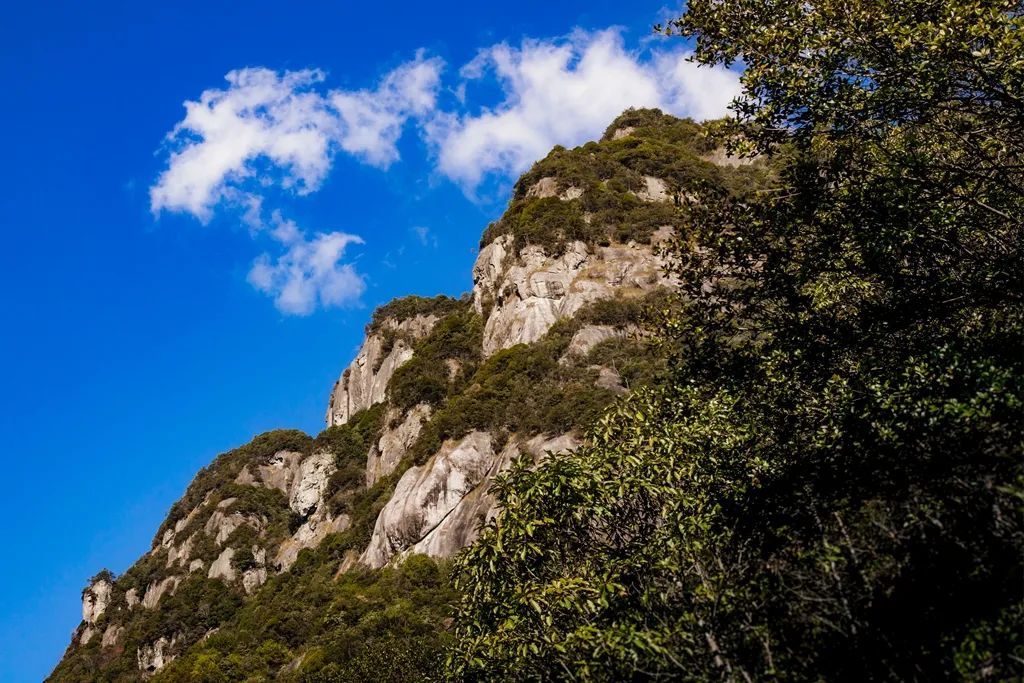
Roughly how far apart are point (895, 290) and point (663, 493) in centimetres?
551

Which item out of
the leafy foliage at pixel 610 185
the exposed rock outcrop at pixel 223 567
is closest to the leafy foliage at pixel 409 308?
the leafy foliage at pixel 610 185

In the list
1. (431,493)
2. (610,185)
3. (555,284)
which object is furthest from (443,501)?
(610,185)

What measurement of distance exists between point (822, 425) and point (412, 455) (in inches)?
2063

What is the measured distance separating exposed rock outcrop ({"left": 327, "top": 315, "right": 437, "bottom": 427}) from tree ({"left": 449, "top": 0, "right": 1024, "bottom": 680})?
8496 centimetres

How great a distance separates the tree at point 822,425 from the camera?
10250 mm

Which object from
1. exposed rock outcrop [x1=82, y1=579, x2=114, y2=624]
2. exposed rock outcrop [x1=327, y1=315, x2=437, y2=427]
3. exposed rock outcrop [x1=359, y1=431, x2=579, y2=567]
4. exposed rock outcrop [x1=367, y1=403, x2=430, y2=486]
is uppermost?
exposed rock outcrop [x1=327, y1=315, x2=437, y2=427]

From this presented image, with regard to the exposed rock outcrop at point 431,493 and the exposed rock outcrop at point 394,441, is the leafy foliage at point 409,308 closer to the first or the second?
the exposed rock outcrop at point 394,441

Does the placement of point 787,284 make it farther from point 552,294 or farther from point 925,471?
point 552,294

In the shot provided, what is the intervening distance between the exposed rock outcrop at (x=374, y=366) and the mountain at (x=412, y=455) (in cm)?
40

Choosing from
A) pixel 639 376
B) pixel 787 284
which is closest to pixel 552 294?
pixel 639 376

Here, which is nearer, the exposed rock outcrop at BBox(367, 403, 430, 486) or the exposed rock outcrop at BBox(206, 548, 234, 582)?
the exposed rock outcrop at BBox(367, 403, 430, 486)

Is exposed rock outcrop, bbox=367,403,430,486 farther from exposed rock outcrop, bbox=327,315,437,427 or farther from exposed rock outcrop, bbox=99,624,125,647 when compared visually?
exposed rock outcrop, bbox=99,624,125,647

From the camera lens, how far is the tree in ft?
33.6

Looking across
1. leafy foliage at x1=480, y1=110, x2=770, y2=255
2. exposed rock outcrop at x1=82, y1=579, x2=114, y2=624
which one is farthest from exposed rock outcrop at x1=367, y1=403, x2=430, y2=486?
exposed rock outcrop at x1=82, y1=579, x2=114, y2=624
